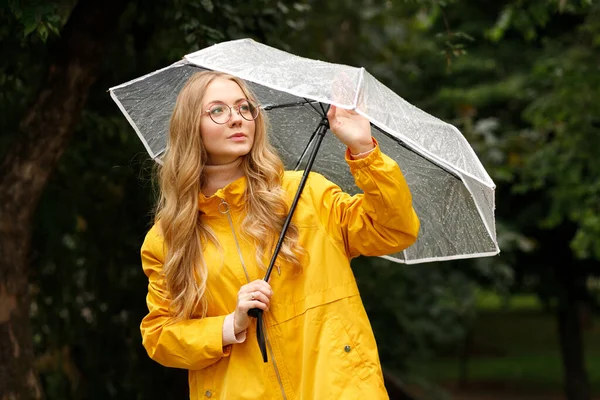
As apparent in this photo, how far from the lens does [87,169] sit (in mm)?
6598

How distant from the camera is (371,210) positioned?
3104 millimetres

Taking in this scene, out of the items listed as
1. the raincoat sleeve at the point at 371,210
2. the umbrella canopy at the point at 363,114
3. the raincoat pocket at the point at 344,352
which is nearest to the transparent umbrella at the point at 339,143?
the umbrella canopy at the point at 363,114

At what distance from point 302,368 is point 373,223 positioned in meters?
0.51

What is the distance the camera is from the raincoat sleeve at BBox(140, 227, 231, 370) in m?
3.21

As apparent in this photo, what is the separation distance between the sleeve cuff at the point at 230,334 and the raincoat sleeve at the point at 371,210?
0.43m

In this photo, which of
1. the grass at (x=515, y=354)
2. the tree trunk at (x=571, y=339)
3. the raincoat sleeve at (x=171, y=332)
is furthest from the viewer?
the grass at (x=515, y=354)

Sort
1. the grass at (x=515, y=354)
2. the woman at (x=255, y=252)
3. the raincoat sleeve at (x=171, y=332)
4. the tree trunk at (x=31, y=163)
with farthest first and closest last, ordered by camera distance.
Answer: the grass at (x=515, y=354) < the tree trunk at (x=31, y=163) < the raincoat sleeve at (x=171, y=332) < the woman at (x=255, y=252)

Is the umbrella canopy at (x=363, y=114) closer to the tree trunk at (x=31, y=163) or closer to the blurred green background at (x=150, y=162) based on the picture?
the blurred green background at (x=150, y=162)

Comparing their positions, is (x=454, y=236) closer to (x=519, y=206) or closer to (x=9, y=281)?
(x=9, y=281)

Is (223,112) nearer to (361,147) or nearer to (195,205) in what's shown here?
(195,205)

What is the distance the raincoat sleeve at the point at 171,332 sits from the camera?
3.21 meters

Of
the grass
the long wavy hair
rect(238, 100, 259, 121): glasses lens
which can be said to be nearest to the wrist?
the long wavy hair

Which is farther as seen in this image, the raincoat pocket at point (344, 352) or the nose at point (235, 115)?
the nose at point (235, 115)

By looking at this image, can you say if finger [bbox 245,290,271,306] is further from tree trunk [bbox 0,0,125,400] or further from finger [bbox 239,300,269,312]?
tree trunk [bbox 0,0,125,400]
